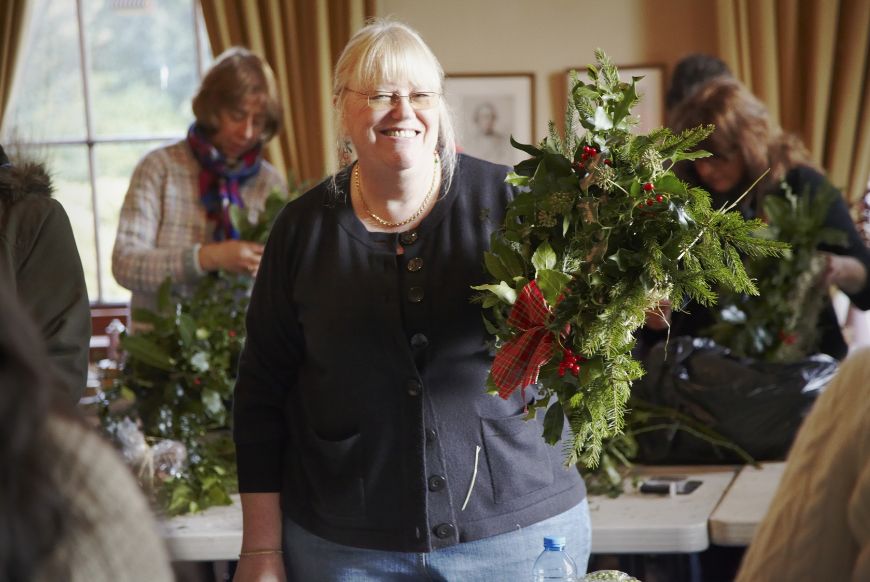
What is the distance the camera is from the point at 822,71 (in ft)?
17.9

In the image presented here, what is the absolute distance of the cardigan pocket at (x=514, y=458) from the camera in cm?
206

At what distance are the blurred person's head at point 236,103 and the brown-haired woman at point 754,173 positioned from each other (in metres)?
1.23

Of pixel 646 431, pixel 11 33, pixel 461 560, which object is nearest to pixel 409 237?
pixel 461 560

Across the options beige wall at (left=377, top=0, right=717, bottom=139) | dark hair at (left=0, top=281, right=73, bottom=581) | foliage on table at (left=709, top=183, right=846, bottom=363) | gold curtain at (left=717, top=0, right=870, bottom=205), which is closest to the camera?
dark hair at (left=0, top=281, right=73, bottom=581)

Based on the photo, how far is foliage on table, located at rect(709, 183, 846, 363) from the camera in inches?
125

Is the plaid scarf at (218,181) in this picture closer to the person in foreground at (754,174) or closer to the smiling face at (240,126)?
the smiling face at (240,126)

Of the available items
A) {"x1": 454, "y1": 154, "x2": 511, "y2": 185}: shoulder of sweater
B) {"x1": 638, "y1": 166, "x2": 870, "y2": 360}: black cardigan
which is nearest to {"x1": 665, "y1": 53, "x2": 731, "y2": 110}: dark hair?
{"x1": 638, "y1": 166, "x2": 870, "y2": 360}: black cardigan

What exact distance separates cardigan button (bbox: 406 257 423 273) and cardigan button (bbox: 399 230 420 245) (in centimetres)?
4

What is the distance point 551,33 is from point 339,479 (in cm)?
426

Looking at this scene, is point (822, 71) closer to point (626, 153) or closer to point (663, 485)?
point (663, 485)

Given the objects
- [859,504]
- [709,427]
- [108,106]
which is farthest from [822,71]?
[859,504]

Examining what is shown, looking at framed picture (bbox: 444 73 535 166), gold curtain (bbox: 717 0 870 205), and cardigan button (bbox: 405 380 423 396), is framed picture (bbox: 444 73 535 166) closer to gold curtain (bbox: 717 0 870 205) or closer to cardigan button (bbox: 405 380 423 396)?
gold curtain (bbox: 717 0 870 205)

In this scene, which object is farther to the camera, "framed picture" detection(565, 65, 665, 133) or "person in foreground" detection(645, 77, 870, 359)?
"framed picture" detection(565, 65, 665, 133)

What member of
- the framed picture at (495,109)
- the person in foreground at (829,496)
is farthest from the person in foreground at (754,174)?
the framed picture at (495,109)
